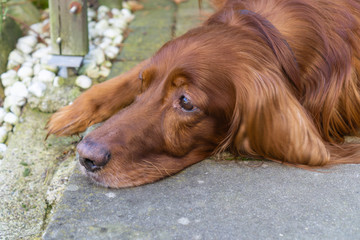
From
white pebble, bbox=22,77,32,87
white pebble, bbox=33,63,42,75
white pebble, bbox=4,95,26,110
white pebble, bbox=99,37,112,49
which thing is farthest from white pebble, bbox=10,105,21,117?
white pebble, bbox=99,37,112,49

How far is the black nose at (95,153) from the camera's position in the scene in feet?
7.51

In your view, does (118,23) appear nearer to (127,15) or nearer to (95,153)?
(127,15)

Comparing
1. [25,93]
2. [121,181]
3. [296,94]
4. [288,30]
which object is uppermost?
[288,30]

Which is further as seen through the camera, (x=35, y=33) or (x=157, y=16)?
(x=157, y=16)

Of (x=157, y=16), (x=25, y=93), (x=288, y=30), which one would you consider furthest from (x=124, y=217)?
(x=157, y=16)

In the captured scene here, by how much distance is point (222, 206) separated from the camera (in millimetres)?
2166

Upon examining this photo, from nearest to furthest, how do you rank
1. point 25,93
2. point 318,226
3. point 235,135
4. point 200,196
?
point 318,226 → point 200,196 → point 235,135 → point 25,93

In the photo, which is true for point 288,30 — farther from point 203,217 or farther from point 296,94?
point 203,217

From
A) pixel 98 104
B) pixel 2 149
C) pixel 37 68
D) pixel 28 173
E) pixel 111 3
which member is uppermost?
pixel 98 104

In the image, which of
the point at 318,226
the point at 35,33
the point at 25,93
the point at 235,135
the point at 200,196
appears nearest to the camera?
the point at 318,226

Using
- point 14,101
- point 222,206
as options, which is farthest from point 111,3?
point 222,206

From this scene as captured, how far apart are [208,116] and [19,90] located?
6.58 feet

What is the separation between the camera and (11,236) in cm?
254

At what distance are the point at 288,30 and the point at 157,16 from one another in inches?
108
